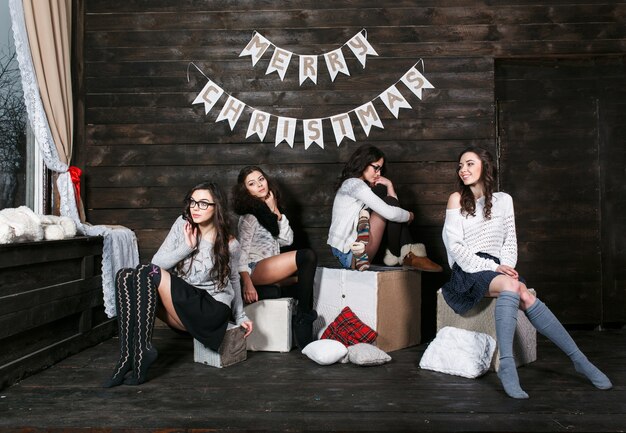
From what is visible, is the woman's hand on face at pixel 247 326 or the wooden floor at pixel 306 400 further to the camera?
the woman's hand on face at pixel 247 326

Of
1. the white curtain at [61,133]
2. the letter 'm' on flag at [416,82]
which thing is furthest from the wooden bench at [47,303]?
the letter 'm' on flag at [416,82]

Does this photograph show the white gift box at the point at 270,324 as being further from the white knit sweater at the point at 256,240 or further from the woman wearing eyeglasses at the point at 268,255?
the white knit sweater at the point at 256,240

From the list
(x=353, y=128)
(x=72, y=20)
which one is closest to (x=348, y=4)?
(x=353, y=128)

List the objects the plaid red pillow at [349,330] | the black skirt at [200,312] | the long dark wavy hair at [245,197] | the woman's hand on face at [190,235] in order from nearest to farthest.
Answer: the black skirt at [200,312]
the woman's hand on face at [190,235]
the plaid red pillow at [349,330]
the long dark wavy hair at [245,197]

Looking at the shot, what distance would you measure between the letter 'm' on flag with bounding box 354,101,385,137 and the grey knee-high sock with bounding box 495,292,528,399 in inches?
71.5

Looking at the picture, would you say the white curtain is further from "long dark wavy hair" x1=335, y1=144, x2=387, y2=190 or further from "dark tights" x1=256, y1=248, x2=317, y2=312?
"long dark wavy hair" x1=335, y1=144, x2=387, y2=190

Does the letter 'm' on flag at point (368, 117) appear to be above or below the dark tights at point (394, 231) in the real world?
above

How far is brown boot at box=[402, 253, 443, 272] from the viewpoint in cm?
349

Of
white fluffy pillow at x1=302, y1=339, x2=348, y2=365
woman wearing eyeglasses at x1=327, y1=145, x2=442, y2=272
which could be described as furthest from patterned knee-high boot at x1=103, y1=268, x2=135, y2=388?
woman wearing eyeglasses at x1=327, y1=145, x2=442, y2=272

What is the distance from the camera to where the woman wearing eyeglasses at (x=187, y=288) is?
2.68 metres

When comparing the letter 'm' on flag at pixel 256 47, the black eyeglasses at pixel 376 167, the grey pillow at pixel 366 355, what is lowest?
the grey pillow at pixel 366 355

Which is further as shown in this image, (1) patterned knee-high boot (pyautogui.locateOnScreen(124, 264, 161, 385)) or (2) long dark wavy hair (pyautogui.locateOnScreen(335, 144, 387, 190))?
(2) long dark wavy hair (pyautogui.locateOnScreen(335, 144, 387, 190))

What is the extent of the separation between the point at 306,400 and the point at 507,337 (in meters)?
0.93

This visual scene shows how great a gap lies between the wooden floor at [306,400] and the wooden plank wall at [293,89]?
1.35m
